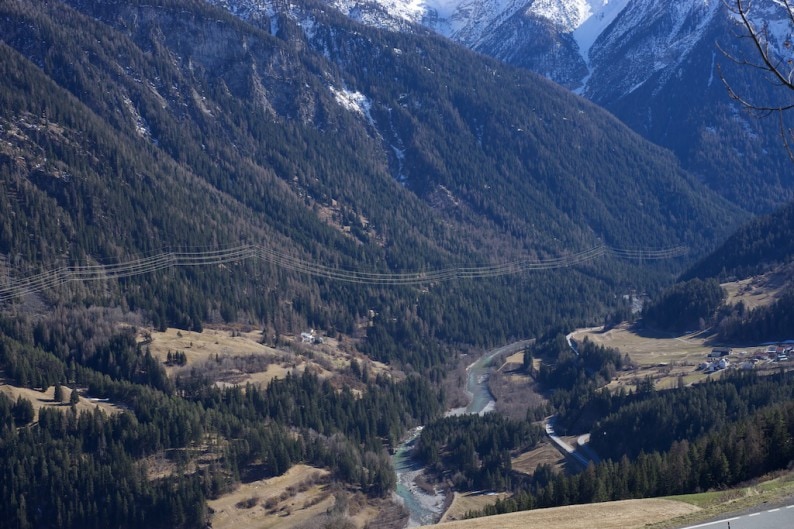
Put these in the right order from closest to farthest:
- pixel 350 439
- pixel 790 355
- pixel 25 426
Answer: pixel 25 426, pixel 350 439, pixel 790 355

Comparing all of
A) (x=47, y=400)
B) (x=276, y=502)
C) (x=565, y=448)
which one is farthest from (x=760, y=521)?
(x=47, y=400)

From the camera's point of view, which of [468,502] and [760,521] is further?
[468,502]

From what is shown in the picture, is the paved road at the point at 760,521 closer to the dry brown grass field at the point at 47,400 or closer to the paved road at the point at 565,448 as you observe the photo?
the paved road at the point at 565,448

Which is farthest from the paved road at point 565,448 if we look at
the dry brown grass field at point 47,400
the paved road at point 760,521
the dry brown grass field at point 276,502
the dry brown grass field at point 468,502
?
the paved road at point 760,521

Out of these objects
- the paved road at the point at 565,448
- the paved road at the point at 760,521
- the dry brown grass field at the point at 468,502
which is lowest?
the dry brown grass field at the point at 468,502

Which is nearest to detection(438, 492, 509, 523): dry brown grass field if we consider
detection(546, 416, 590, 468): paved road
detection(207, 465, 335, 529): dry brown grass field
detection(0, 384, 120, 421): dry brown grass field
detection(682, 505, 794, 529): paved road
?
detection(546, 416, 590, 468): paved road

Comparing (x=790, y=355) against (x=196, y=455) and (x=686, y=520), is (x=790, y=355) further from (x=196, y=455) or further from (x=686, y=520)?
(x=686, y=520)

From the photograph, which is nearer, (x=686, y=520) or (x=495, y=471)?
(x=686, y=520)

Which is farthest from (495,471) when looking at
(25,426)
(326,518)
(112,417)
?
(25,426)

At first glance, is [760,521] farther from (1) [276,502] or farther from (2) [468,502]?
(1) [276,502]
